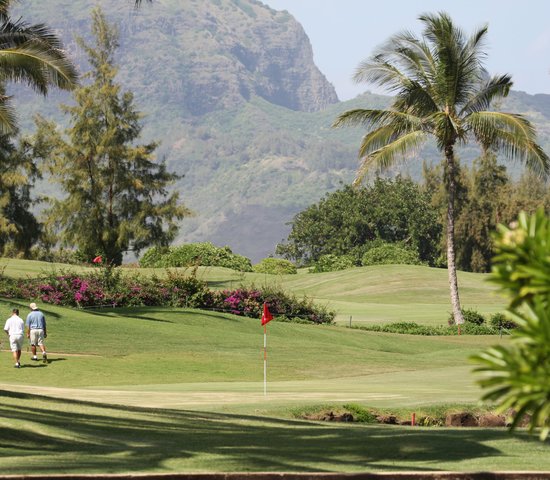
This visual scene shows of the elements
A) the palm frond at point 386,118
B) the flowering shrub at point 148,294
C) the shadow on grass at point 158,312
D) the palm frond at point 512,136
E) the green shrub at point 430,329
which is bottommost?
the green shrub at point 430,329

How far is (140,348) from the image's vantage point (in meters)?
33.2

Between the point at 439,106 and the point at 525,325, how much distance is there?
3834cm

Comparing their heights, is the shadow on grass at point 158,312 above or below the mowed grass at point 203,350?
above

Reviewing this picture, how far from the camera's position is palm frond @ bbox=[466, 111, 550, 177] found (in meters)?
38.6

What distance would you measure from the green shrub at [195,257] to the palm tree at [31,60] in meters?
43.0

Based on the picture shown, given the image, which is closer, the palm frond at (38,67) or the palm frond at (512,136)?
the palm frond at (38,67)

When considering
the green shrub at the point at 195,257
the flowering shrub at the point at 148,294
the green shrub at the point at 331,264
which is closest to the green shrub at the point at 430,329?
the flowering shrub at the point at 148,294

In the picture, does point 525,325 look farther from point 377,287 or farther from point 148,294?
point 377,287

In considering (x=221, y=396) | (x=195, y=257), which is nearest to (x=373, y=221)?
(x=195, y=257)

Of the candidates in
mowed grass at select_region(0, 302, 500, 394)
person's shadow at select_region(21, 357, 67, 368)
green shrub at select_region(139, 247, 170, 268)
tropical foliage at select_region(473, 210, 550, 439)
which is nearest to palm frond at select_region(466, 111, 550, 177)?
mowed grass at select_region(0, 302, 500, 394)

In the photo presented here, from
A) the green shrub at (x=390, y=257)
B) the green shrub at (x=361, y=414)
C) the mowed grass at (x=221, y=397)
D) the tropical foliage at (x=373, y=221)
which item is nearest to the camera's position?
the mowed grass at (x=221, y=397)

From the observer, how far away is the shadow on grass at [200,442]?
11.0 metres

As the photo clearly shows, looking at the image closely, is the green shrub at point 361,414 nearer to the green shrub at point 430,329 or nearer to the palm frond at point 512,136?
the palm frond at point 512,136

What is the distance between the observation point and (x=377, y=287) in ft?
236
